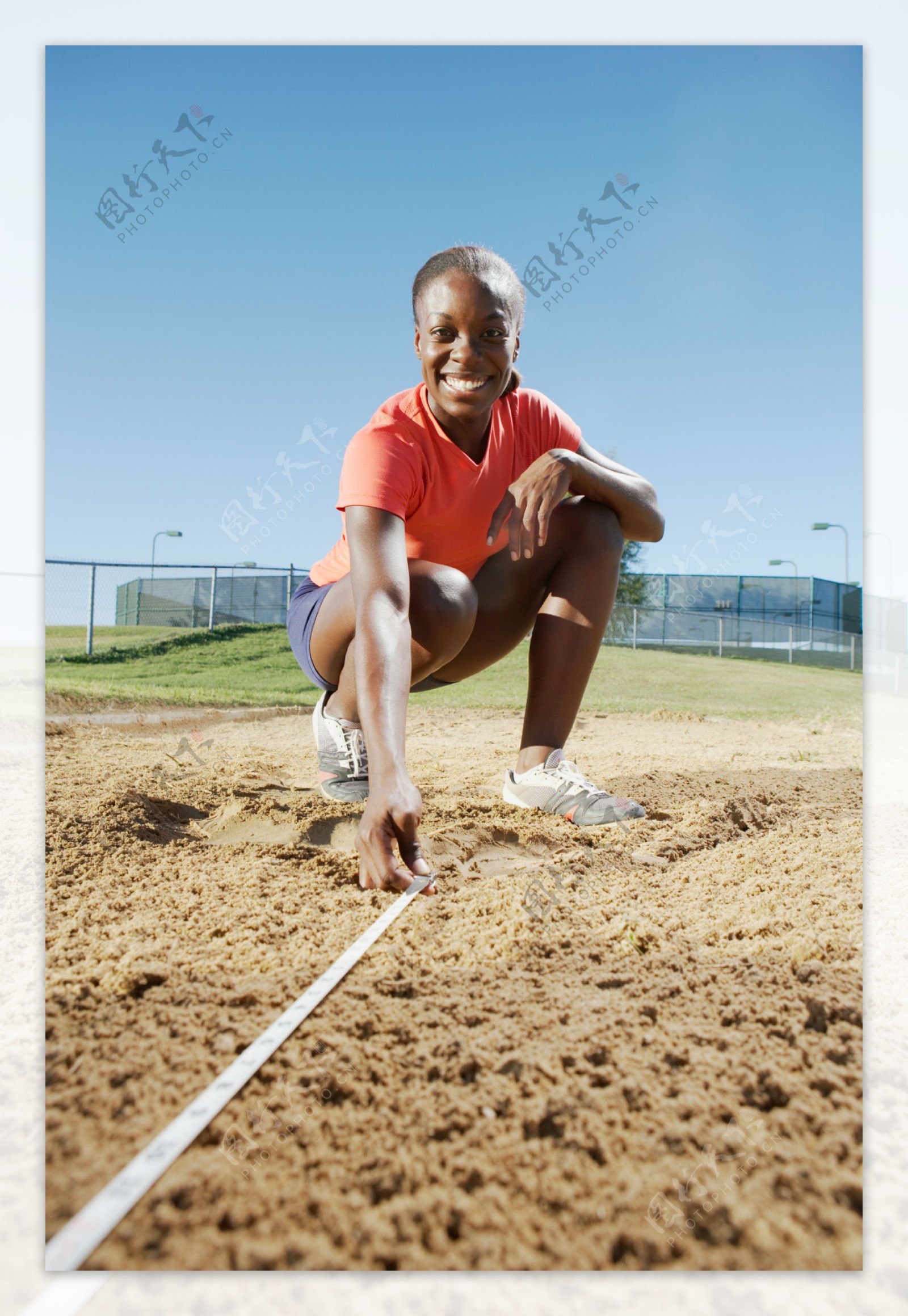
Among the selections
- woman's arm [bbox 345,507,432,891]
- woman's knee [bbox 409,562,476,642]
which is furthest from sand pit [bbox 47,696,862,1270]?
woman's knee [bbox 409,562,476,642]

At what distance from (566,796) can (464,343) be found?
113cm

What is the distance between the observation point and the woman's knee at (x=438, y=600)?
2.01 meters

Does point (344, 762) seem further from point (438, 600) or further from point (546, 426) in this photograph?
point (546, 426)

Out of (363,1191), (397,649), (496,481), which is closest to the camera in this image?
(363,1191)

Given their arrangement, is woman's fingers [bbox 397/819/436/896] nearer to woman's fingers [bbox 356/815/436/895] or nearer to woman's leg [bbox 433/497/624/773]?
woman's fingers [bbox 356/815/436/895]

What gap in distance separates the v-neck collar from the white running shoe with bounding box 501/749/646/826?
801 millimetres

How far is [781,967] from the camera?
3.77 ft

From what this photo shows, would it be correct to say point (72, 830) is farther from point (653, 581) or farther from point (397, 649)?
point (653, 581)

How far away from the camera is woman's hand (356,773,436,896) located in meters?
1.22

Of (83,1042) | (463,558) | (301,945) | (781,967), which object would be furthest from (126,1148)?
(463,558)

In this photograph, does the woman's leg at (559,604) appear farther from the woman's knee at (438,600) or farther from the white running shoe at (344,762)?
the white running shoe at (344,762)

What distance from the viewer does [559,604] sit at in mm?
2295

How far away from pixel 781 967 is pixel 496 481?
1.40 m

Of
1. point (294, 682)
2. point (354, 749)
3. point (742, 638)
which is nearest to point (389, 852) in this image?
point (354, 749)
